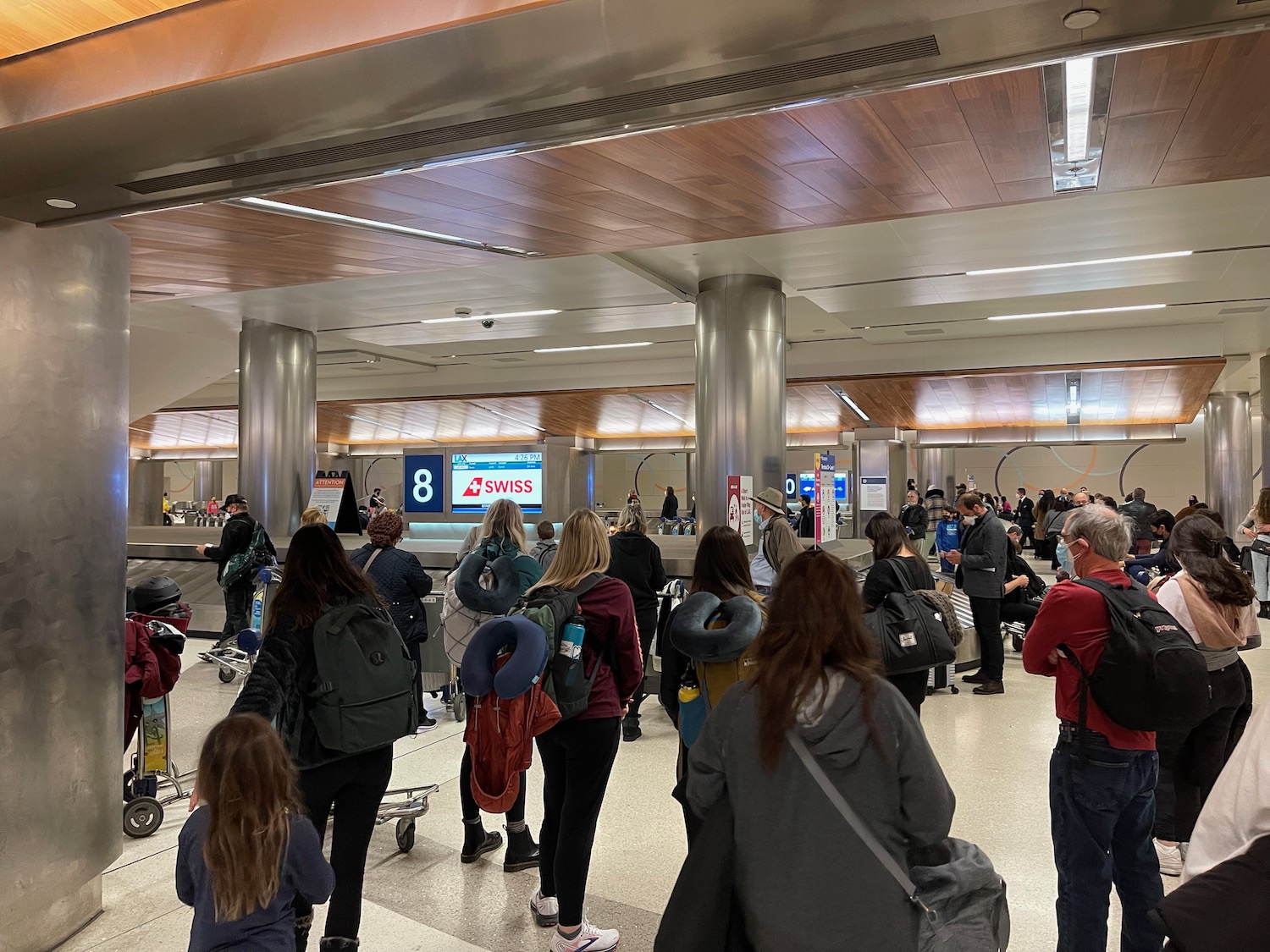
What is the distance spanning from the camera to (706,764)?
2219 mm

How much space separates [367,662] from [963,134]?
3528 mm

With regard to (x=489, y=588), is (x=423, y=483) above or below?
above

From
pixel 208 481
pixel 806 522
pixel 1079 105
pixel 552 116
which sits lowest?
pixel 806 522

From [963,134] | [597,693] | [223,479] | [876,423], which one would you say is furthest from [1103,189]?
[223,479]

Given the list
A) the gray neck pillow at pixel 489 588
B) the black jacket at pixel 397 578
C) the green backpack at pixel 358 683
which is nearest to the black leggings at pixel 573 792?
the green backpack at pixel 358 683

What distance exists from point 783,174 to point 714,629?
252cm

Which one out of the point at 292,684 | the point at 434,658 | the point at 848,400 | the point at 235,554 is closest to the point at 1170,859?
the point at 292,684

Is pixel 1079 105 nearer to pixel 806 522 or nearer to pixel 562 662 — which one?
pixel 562 662

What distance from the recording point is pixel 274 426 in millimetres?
13820

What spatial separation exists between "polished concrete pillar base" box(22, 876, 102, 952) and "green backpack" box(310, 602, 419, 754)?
5.63 ft

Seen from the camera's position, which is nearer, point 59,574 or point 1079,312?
point 59,574

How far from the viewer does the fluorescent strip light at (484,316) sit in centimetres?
1397

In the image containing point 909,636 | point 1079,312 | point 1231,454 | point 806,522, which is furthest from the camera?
point 1231,454

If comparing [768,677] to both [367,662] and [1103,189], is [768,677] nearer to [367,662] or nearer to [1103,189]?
[367,662]
